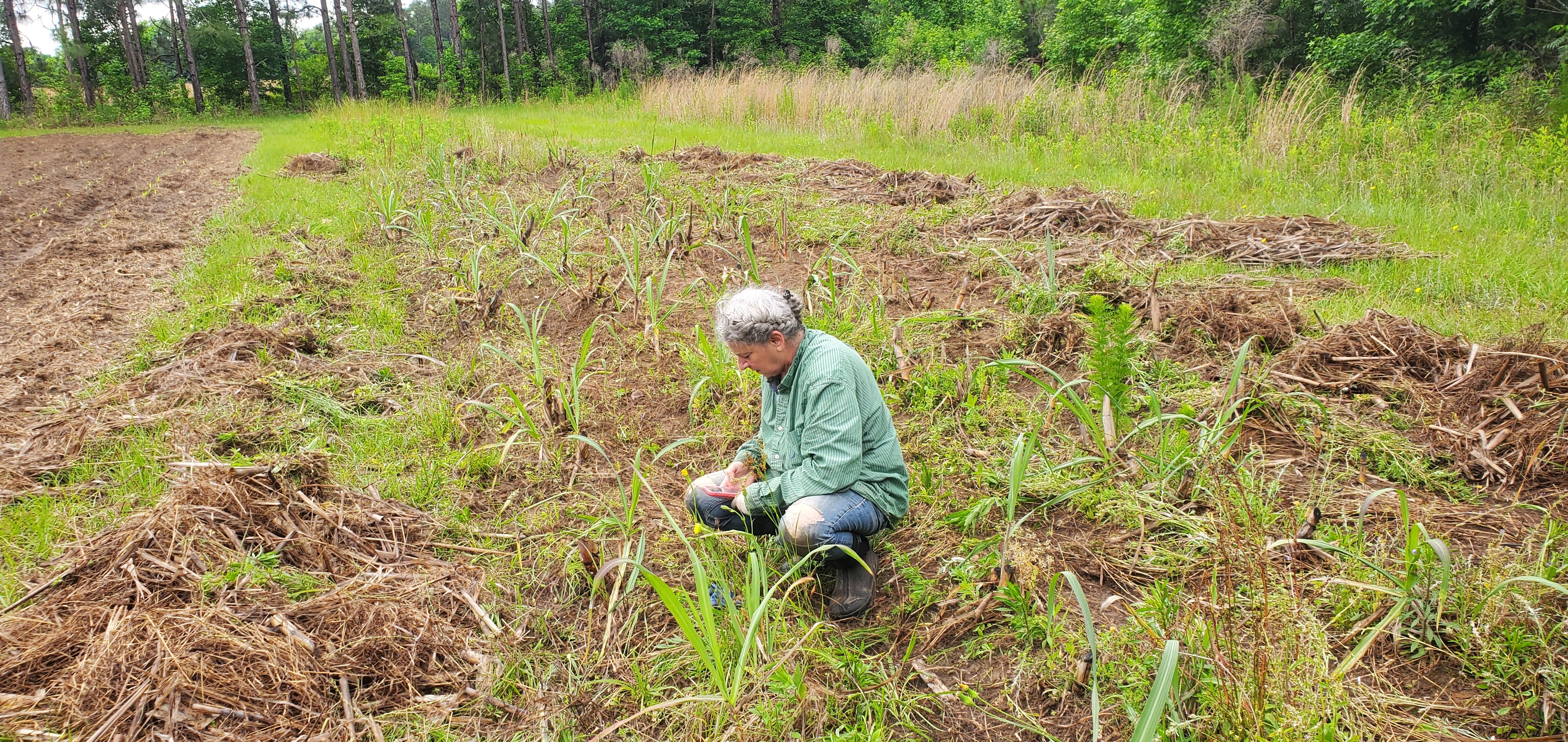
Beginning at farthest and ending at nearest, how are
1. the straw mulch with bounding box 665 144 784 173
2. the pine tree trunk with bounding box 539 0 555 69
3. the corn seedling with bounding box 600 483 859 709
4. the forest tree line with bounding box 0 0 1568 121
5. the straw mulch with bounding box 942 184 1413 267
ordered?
1. the pine tree trunk with bounding box 539 0 555 69
2. the forest tree line with bounding box 0 0 1568 121
3. the straw mulch with bounding box 665 144 784 173
4. the straw mulch with bounding box 942 184 1413 267
5. the corn seedling with bounding box 600 483 859 709

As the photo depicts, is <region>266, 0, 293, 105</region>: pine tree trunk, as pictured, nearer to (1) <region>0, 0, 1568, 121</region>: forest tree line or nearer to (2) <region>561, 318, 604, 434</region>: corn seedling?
(1) <region>0, 0, 1568, 121</region>: forest tree line

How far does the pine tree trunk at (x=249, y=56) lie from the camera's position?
89.4 feet

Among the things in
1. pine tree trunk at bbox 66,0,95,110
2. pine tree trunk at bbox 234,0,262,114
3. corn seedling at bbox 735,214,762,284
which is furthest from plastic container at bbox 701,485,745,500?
pine tree trunk at bbox 66,0,95,110

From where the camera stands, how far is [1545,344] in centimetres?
323

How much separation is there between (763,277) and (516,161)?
5.59 meters

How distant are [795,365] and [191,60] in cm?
3408

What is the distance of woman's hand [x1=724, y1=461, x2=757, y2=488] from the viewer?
280 centimetres

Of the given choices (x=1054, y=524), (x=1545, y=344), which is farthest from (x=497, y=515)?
(x=1545, y=344)

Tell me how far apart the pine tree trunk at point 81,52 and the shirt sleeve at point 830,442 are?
33.1 m

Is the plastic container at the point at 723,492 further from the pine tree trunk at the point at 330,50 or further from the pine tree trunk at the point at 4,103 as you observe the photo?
the pine tree trunk at the point at 330,50

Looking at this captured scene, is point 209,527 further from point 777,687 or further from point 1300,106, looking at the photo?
point 1300,106

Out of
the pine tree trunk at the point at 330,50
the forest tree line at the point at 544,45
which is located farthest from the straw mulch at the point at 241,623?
the pine tree trunk at the point at 330,50

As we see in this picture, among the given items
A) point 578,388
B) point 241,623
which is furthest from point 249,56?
point 241,623

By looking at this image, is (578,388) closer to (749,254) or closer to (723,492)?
(723,492)
